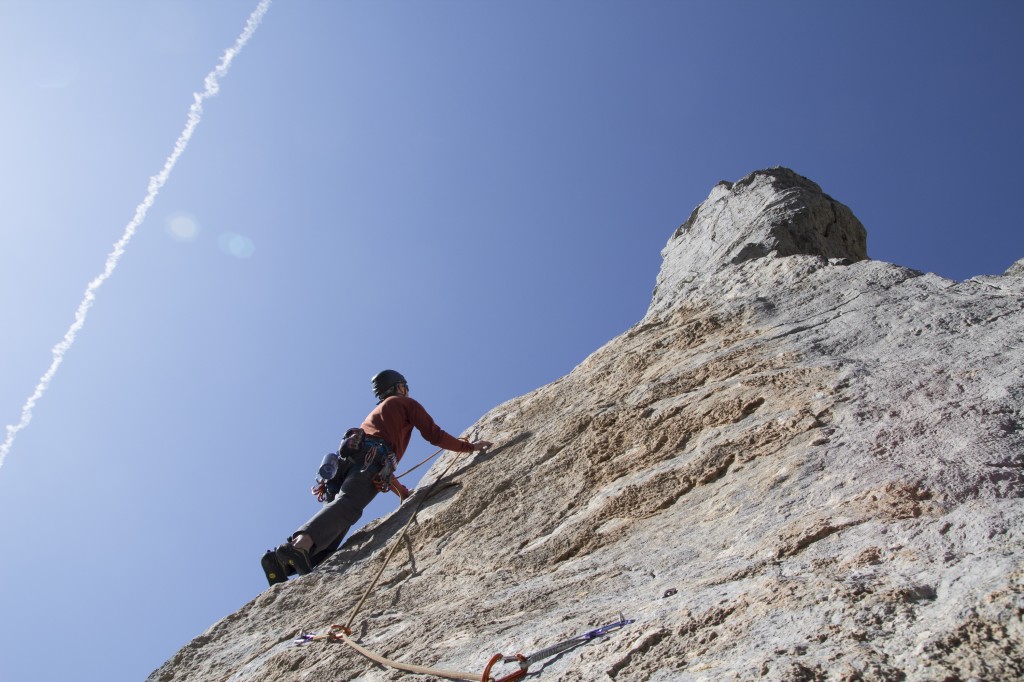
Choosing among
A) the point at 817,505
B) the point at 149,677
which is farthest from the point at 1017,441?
the point at 149,677

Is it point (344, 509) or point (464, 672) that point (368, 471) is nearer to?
point (344, 509)

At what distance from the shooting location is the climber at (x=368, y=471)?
17.7 ft

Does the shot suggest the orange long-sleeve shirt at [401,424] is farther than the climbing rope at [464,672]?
Yes

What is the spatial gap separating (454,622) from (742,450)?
5.81 ft

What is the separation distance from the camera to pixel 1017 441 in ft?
10.1

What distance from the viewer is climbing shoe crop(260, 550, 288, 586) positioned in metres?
5.35

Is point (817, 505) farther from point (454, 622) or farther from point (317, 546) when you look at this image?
point (317, 546)

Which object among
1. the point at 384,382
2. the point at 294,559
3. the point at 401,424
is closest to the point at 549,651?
the point at 294,559

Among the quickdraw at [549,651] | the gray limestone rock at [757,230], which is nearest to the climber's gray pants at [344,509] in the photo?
the quickdraw at [549,651]

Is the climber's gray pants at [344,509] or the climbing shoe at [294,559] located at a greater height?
the climber's gray pants at [344,509]

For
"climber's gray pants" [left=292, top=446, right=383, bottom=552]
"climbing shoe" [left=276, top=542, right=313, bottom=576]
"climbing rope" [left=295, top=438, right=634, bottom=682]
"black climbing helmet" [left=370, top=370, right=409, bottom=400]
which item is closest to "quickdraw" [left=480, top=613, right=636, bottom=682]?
"climbing rope" [left=295, top=438, right=634, bottom=682]

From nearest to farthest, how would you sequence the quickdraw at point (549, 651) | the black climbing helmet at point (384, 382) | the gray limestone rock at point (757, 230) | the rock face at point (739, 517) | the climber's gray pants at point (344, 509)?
the rock face at point (739, 517)
the quickdraw at point (549, 651)
the climber's gray pants at point (344, 509)
the black climbing helmet at point (384, 382)
the gray limestone rock at point (757, 230)

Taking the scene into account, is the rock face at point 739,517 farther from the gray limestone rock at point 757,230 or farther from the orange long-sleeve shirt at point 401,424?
the gray limestone rock at point 757,230

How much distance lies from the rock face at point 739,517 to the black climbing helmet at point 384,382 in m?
1.07
